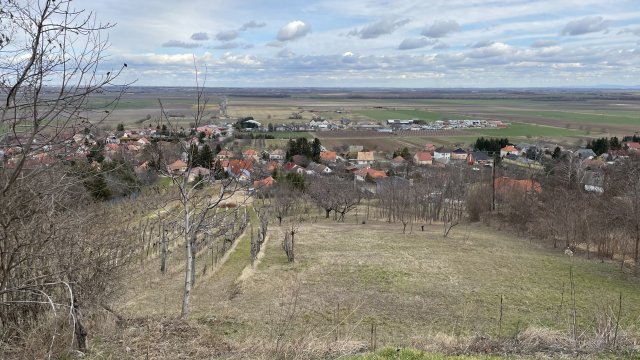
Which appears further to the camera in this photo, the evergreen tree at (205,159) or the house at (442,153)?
the house at (442,153)

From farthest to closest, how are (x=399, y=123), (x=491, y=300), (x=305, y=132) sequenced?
(x=399, y=123)
(x=305, y=132)
(x=491, y=300)

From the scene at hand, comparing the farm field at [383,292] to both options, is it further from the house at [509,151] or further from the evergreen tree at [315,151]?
the house at [509,151]

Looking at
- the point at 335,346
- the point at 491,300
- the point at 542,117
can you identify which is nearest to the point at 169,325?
the point at 335,346

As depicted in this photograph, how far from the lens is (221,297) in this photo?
16.2 meters

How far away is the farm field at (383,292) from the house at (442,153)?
48717 mm

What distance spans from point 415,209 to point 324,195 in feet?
23.7

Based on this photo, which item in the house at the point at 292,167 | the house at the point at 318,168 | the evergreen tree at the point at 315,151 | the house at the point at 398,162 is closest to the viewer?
the house at the point at 292,167

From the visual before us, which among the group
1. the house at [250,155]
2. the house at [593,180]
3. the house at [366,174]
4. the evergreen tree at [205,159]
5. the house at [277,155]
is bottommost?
the house at [366,174]

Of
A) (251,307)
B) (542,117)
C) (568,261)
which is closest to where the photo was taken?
(251,307)


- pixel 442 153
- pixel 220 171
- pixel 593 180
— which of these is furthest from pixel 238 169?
pixel 442 153

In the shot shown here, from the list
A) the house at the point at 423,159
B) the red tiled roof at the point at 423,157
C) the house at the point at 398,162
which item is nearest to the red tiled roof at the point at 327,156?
the house at the point at 398,162

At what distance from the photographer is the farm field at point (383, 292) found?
11.7 metres

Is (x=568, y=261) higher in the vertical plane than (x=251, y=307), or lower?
lower

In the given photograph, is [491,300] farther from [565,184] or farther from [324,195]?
[565,184]
